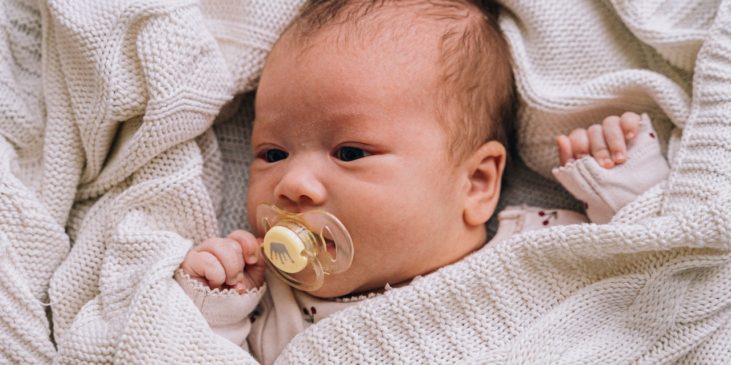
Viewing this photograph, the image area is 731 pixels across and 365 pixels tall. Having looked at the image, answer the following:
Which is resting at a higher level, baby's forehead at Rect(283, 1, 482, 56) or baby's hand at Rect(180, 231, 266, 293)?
baby's forehead at Rect(283, 1, 482, 56)

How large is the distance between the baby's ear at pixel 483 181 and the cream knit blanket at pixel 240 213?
11cm

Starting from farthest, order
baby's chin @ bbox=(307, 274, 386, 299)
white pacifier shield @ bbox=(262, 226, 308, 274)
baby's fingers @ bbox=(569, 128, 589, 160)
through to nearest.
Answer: baby's fingers @ bbox=(569, 128, 589, 160) < baby's chin @ bbox=(307, 274, 386, 299) < white pacifier shield @ bbox=(262, 226, 308, 274)

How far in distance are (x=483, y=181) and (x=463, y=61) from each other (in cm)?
23

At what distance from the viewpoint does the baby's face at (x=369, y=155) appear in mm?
1352

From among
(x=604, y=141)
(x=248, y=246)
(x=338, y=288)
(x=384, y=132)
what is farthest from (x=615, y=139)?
(x=248, y=246)

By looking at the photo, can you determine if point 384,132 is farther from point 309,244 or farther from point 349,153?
point 309,244

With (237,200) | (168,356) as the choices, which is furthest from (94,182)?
(168,356)

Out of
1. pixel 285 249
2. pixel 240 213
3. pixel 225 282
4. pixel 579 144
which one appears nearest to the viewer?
pixel 285 249

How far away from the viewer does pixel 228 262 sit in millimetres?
1397

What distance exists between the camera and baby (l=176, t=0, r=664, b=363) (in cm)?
136

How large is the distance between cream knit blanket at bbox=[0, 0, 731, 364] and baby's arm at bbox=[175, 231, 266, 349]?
0.11ft

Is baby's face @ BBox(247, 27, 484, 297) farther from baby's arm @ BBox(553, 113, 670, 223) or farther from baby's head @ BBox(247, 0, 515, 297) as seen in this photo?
baby's arm @ BBox(553, 113, 670, 223)

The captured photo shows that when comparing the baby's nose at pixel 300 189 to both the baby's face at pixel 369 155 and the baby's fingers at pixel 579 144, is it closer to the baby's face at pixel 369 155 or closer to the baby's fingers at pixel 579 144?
the baby's face at pixel 369 155

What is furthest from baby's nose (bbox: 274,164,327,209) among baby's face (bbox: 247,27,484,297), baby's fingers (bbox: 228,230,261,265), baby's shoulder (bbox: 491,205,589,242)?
baby's shoulder (bbox: 491,205,589,242)
